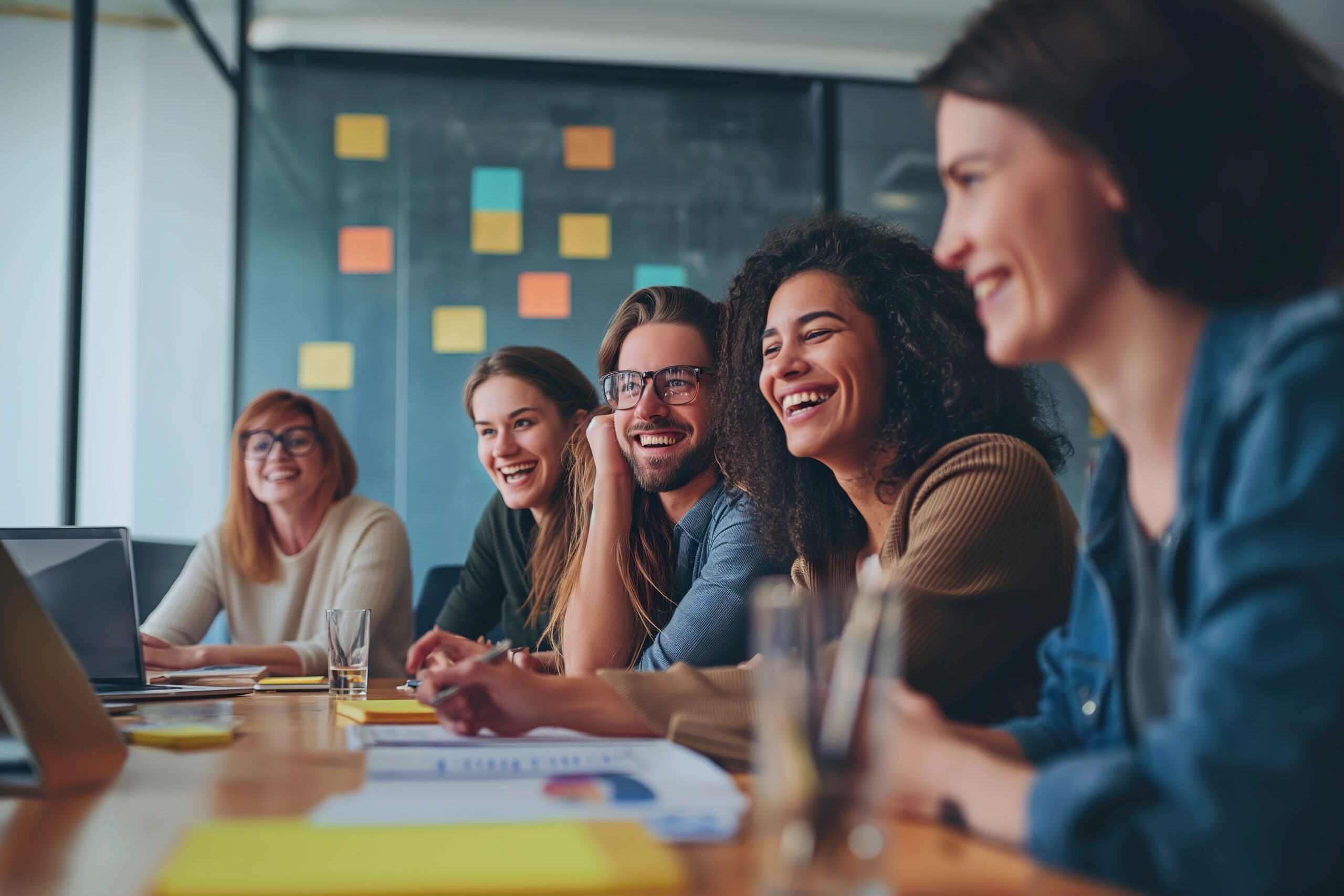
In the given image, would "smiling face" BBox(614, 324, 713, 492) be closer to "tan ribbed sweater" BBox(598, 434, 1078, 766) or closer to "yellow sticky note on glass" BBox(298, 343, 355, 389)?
"tan ribbed sweater" BBox(598, 434, 1078, 766)

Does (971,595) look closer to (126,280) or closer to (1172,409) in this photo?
(1172,409)

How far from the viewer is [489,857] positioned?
0.53 meters

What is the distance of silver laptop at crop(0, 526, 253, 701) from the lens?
139 cm

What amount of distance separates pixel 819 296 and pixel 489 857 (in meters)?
1.18

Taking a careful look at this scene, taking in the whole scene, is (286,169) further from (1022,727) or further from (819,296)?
(1022,727)

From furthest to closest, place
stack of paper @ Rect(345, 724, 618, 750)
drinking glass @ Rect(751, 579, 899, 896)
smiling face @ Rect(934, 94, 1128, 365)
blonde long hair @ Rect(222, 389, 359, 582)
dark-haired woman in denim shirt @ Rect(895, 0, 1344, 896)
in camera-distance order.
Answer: blonde long hair @ Rect(222, 389, 359, 582)
stack of paper @ Rect(345, 724, 618, 750)
smiling face @ Rect(934, 94, 1128, 365)
dark-haired woman in denim shirt @ Rect(895, 0, 1344, 896)
drinking glass @ Rect(751, 579, 899, 896)

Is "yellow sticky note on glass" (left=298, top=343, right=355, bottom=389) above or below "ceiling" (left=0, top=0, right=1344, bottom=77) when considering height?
below

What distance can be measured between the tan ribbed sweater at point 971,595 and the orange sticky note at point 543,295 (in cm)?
303

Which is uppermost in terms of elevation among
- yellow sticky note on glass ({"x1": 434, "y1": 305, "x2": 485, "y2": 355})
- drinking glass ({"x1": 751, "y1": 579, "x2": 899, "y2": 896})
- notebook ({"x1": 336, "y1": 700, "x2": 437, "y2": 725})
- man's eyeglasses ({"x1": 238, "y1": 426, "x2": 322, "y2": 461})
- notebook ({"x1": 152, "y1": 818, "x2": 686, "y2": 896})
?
yellow sticky note on glass ({"x1": 434, "y1": 305, "x2": 485, "y2": 355})

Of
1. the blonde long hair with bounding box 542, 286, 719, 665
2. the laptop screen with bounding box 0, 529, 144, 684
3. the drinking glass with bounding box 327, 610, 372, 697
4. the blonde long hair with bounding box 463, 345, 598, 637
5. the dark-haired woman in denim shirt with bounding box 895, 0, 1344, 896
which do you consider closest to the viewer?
the dark-haired woman in denim shirt with bounding box 895, 0, 1344, 896

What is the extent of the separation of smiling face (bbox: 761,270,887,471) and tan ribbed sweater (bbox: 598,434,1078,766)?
248 mm

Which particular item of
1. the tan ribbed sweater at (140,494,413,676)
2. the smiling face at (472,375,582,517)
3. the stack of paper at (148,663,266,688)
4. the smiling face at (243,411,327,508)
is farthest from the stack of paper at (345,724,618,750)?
the smiling face at (243,411,327,508)

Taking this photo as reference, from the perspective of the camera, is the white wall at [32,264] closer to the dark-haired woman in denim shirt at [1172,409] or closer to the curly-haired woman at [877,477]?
the curly-haired woman at [877,477]

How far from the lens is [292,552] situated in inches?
123
